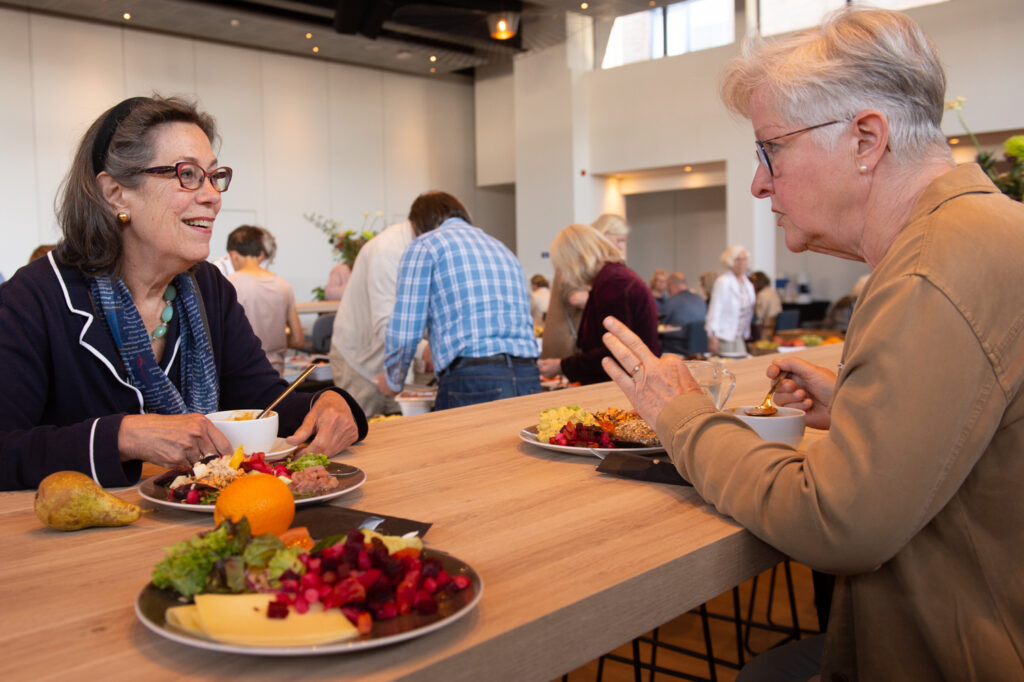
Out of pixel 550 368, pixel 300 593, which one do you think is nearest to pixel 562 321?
pixel 550 368

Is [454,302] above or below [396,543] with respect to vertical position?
above

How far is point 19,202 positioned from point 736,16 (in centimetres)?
979

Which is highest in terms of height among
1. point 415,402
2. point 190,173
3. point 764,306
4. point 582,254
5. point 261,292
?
point 190,173

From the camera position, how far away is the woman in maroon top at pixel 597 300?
387 cm

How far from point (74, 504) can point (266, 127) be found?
41.0 feet

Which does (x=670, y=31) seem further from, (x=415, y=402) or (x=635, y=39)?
(x=415, y=402)

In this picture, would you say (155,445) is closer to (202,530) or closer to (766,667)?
(202,530)

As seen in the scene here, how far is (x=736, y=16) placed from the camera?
39.5ft

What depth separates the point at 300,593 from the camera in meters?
0.75

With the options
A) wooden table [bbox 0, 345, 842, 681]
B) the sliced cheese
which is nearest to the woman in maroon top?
wooden table [bbox 0, 345, 842, 681]

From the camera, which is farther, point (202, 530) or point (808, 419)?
point (808, 419)

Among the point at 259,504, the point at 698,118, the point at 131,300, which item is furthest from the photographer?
the point at 698,118

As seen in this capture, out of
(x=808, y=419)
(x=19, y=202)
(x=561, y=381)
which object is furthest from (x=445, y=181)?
(x=808, y=419)

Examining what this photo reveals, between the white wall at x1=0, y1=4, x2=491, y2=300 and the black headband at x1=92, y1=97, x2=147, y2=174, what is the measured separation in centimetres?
989
